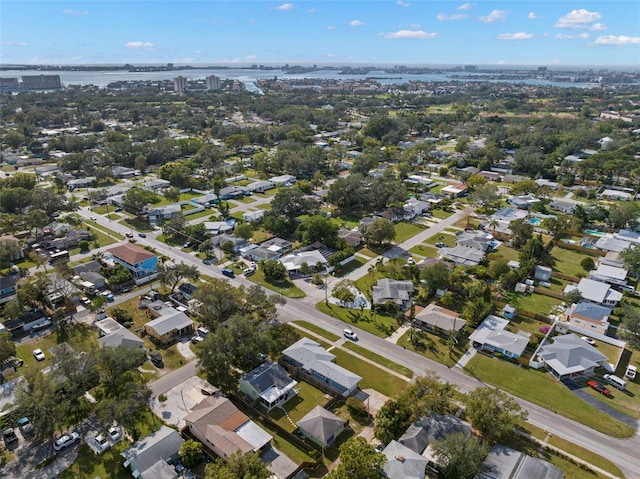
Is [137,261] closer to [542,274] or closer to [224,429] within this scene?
[224,429]

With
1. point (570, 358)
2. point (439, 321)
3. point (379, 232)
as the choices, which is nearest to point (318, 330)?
point (439, 321)

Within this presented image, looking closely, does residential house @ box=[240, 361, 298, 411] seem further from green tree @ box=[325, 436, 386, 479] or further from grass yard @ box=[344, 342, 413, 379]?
green tree @ box=[325, 436, 386, 479]

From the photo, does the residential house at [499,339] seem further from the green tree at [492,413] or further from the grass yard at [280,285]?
the grass yard at [280,285]

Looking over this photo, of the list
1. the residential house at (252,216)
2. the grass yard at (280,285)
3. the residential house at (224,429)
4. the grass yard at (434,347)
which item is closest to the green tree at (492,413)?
the grass yard at (434,347)

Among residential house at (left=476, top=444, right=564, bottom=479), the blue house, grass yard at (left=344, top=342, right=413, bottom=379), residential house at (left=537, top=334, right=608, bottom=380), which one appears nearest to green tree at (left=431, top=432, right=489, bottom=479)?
residential house at (left=476, top=444, right=564, bottom=479)

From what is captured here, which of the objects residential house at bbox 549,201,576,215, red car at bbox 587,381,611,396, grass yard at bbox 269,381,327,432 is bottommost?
grass yard at bbox 269,381,327,432

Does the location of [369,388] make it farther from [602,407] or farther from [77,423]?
[77,423]

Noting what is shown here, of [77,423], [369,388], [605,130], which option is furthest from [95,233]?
[605,130]
